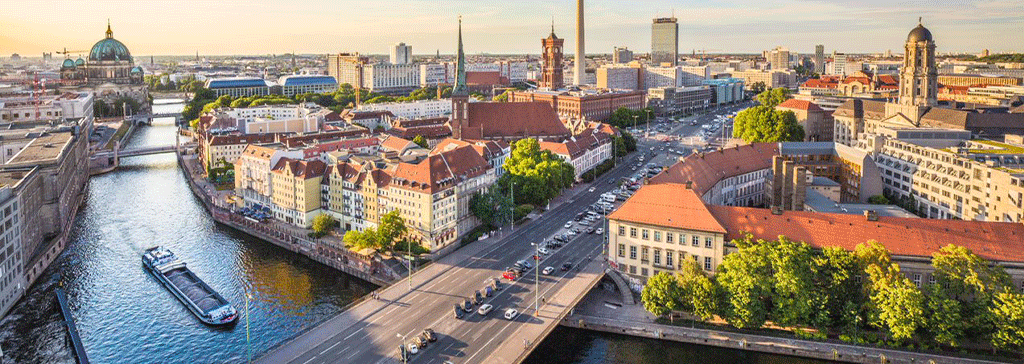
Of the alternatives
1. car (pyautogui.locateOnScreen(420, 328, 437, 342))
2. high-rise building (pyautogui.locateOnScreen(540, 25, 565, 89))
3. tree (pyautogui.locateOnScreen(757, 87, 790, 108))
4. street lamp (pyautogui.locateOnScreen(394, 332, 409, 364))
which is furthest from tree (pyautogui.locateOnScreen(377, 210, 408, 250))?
tree (pyautogui.locateOnScreen(757, 87, 790, 108))

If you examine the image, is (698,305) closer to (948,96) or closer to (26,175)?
(26,175)

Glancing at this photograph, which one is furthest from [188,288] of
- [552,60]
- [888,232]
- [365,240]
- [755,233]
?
[552,60]

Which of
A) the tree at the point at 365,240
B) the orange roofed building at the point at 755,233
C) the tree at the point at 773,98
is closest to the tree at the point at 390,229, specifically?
the tree at the point at 365,240

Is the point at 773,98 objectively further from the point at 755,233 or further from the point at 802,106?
the point at 755,233

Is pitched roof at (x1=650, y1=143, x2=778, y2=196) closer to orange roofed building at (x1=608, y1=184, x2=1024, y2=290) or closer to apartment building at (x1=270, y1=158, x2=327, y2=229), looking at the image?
orange roofed building at (x1=608, y1=184, x2=1024, y2=290)

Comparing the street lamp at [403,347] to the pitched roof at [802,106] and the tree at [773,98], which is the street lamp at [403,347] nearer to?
the pitched roof at [802,106]

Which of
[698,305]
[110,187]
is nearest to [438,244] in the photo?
[698,305]
